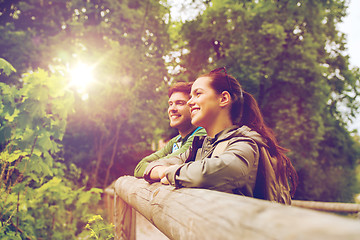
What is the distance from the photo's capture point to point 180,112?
2.84 meters

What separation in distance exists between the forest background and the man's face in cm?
730

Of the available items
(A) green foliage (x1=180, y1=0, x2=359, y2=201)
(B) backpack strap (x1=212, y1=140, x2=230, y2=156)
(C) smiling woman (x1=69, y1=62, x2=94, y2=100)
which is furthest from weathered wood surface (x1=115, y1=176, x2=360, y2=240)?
(A) green foliage (x1=180, y1=0, x2=359, y2=201)

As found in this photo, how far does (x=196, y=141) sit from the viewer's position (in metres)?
1.93

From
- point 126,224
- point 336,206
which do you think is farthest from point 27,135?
point 336,206

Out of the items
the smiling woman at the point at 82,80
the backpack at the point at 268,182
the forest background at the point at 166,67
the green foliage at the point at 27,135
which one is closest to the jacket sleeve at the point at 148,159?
the backpack at the point at 268,182

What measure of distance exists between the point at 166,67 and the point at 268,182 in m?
12.8

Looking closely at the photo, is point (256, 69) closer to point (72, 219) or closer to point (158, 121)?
point (158, 121)

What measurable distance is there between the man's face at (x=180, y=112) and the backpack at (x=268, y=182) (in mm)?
1421

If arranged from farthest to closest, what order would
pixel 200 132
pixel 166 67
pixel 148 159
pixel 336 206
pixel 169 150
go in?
pixel 166 67 < pixel 336 206 < pixel 169 150 < pixel 148 159 < pixel 200 132

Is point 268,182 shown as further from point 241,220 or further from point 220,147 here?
point 241,220

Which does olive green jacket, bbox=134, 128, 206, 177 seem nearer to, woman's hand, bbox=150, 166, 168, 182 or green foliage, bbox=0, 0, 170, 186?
woman's hand, bbox=150, 166, 168, 182

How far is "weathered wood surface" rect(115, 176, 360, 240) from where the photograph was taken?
485 millimetres

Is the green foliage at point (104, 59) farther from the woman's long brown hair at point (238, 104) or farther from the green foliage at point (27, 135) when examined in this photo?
the woman's long brown hair at point (238, 104)

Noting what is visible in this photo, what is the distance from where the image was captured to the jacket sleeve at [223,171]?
126 cm
